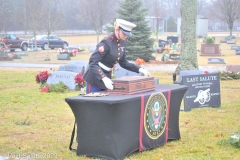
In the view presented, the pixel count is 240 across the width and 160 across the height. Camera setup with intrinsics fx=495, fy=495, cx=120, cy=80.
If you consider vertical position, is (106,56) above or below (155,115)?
above

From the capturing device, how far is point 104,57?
23.2ft

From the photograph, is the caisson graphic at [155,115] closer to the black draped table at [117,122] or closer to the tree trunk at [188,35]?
the black draped table at [117,122]

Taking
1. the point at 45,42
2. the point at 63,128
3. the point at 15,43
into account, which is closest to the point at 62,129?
the point at 63,128

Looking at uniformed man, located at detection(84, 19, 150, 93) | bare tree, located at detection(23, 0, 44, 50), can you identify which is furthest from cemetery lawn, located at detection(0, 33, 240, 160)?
bare tree, located at detection(23, 0, 44, 50)

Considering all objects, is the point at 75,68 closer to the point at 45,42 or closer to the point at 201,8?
the point at 45,42

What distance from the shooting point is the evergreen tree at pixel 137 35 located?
1049 inches

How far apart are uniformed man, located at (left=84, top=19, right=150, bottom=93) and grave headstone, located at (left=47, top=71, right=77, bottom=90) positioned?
23.2 feet

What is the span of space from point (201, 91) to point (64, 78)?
4.95 metres

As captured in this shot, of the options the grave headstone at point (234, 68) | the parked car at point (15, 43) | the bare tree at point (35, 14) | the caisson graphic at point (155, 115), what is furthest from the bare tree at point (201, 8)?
the caisson graphic at point (155, 115)

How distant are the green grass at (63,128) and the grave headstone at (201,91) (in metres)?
0.16

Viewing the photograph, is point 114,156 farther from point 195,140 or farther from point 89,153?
point 195,140

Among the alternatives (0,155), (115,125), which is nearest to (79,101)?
(115,125)

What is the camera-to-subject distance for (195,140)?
7.88 metres

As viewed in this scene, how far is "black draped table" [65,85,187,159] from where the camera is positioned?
6.37 m
